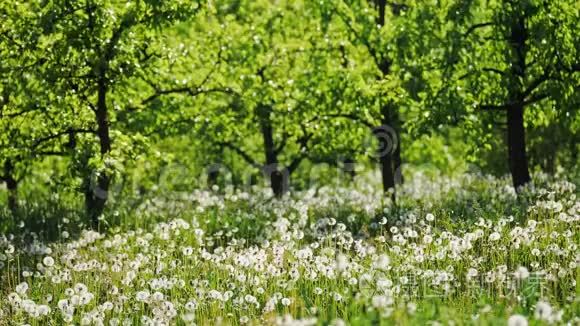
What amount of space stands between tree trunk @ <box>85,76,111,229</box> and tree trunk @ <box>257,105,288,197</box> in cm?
491

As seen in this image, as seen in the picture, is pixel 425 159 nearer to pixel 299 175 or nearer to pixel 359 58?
pixel 299 175

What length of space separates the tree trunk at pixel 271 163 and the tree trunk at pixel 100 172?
4.91 m

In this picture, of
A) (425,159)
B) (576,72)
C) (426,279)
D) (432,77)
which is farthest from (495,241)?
(425,159)

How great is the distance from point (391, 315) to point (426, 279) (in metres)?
1.90

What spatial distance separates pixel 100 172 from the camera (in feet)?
44.8

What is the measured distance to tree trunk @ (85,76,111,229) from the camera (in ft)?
45.9

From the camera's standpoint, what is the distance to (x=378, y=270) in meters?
9.02

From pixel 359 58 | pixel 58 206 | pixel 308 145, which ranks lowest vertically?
pixel 58 206

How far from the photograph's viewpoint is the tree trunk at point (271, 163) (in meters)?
19.0

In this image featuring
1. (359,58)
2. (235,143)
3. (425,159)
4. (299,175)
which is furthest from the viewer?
(425,159)

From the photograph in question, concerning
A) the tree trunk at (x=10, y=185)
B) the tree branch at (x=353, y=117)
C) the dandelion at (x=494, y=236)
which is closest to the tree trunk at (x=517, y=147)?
the tree branch at (x=353, y=117)

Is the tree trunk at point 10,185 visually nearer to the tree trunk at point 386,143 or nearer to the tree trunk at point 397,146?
the tree trunk at point 386,143

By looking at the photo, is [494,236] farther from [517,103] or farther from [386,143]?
[386,143]

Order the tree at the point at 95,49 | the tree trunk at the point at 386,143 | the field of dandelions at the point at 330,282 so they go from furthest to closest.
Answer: the tree trunk at the point at 386,143
the tree at the point at 95,49
the field of dandelions at the point at 330,282
